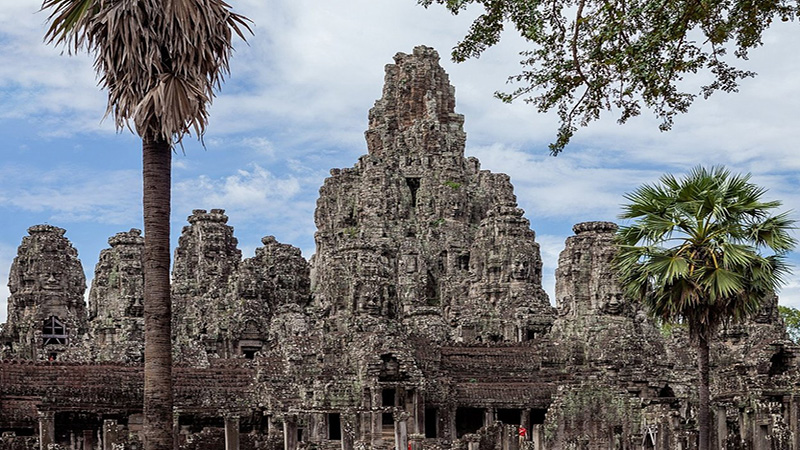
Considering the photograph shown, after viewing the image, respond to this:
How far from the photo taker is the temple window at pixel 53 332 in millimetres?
54281

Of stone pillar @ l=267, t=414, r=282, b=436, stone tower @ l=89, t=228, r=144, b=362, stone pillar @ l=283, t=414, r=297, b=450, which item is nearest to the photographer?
stone pillar @ l=283, t=414, r=297, b=450

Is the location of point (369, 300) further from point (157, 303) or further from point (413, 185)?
point (413, 185)

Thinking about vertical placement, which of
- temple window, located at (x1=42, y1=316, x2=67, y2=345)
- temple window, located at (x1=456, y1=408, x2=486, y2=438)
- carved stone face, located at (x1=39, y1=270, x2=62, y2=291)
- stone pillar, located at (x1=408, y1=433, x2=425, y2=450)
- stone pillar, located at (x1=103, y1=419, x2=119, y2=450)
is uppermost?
carved stone face, located at (x1=39, y1=270, x2=62, y2=291)

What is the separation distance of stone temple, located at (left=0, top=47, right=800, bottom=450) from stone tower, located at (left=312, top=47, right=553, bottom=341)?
0.14m

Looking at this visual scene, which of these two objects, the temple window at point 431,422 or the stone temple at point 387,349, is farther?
the temple window at point 431,422

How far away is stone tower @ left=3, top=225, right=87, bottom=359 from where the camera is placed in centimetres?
5366

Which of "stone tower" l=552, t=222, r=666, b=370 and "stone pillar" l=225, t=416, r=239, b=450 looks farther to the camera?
"stone tower" l=552, t=222, r=666, b=370

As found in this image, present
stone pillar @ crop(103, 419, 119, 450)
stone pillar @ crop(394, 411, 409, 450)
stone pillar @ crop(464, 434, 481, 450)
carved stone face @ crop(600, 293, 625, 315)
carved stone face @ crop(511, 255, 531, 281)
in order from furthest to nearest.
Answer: carved stone face @ crop(511, 255, 531, 281) < carved stone face @ crop(600, 293, 625, 315) < stone pillar @ crop(394, 411, 409, 450) < stone pillar @ crop(464, 434, 481, 450) < stone pillar @ crop(103, 419, 119, 450)

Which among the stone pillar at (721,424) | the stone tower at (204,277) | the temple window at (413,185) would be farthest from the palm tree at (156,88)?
the temple window at (413,185)

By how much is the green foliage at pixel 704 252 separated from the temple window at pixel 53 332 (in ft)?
120

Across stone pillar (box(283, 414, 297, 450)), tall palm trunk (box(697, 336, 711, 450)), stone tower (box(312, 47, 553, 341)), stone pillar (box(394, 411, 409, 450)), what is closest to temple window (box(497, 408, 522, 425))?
stone tower (box(312, 47, 553, 341))

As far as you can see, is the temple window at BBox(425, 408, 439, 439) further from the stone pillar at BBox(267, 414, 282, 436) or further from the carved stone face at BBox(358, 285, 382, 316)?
the stone pillar at BBox(267, 414, 282, 436)

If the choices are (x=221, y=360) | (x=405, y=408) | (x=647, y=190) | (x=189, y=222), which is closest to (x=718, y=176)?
(x=647, y=190)

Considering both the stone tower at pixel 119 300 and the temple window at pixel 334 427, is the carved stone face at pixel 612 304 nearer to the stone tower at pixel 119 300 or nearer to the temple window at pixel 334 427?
the temple window at pixel 334 427
